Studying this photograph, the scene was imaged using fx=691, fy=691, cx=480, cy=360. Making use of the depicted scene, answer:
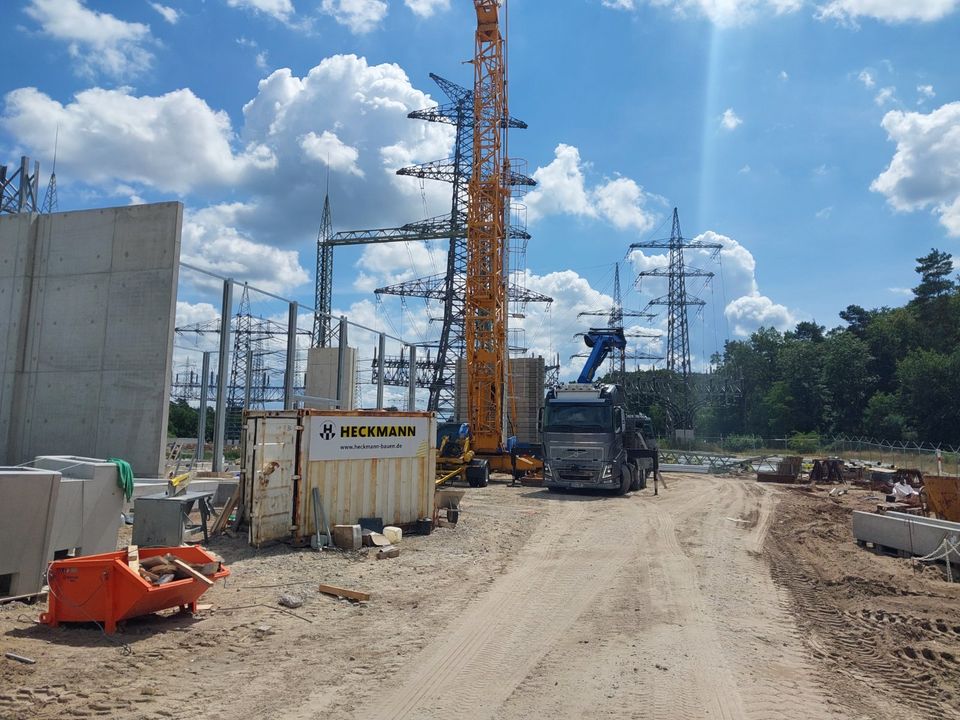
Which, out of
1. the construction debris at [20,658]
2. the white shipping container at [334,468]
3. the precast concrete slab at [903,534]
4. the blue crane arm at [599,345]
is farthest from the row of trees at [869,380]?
the construction debris at [20,658]

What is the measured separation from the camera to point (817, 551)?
13.1 m

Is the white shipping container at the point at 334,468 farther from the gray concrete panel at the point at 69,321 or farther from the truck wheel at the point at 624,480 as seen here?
the truck wheel at the point at 624,480

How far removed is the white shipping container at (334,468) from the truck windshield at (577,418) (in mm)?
8754

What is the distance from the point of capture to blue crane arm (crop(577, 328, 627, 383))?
2911cm

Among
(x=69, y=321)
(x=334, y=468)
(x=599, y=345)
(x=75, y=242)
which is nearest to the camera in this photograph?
(x=334, y=468)

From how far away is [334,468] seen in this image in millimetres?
12141

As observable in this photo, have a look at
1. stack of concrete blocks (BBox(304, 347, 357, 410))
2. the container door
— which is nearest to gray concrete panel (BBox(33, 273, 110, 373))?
the container door

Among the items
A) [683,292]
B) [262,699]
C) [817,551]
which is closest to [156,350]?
[262,699]

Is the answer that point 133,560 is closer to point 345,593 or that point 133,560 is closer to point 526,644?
Result: point 345,593

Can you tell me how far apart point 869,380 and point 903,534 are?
63.2 metres

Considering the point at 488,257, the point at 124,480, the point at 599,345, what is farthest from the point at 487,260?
the point at 124,480

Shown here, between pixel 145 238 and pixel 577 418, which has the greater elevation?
pixel 145 238

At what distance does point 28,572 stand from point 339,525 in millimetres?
4994

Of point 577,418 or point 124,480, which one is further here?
point 577,418
